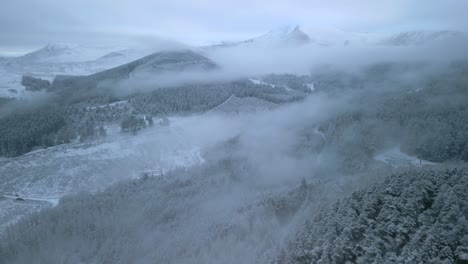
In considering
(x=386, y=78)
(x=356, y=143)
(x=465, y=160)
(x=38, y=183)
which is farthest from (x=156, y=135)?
(x=386, y=78)

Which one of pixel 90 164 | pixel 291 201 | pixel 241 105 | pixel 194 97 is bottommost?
pixel 90 164

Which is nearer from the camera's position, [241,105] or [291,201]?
[291,201]

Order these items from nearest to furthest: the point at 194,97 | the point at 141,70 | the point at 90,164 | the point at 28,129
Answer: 1. the point at 90,164
2. the point at 28,129
3. the point at 194,97
4. the point at 141,70

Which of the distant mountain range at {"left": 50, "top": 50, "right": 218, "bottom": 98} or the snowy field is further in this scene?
the distant mountain range at {"left": 50, "top": 50, "right": 218, "bottom": 98}

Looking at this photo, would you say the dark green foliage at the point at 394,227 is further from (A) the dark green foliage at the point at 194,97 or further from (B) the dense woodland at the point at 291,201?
(A) the dark green foliage at the point at 194,97

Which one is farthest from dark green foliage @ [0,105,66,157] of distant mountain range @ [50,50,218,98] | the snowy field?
distant mountain range @ [50,50,218,98]

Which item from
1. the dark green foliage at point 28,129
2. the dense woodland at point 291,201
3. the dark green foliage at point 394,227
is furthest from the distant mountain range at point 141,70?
the dark green foliage at point 394,227

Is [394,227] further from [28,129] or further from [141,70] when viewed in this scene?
[141,70]

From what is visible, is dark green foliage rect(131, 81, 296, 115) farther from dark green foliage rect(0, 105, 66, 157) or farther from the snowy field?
dark green foliage rect(0, 105, 66, 157)

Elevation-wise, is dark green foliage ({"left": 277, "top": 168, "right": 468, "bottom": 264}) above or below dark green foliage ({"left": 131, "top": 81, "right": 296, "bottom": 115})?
below

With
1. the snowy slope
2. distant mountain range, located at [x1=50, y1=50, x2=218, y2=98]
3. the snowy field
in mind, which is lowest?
the snowy field

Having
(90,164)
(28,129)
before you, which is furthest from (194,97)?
(90,164)
